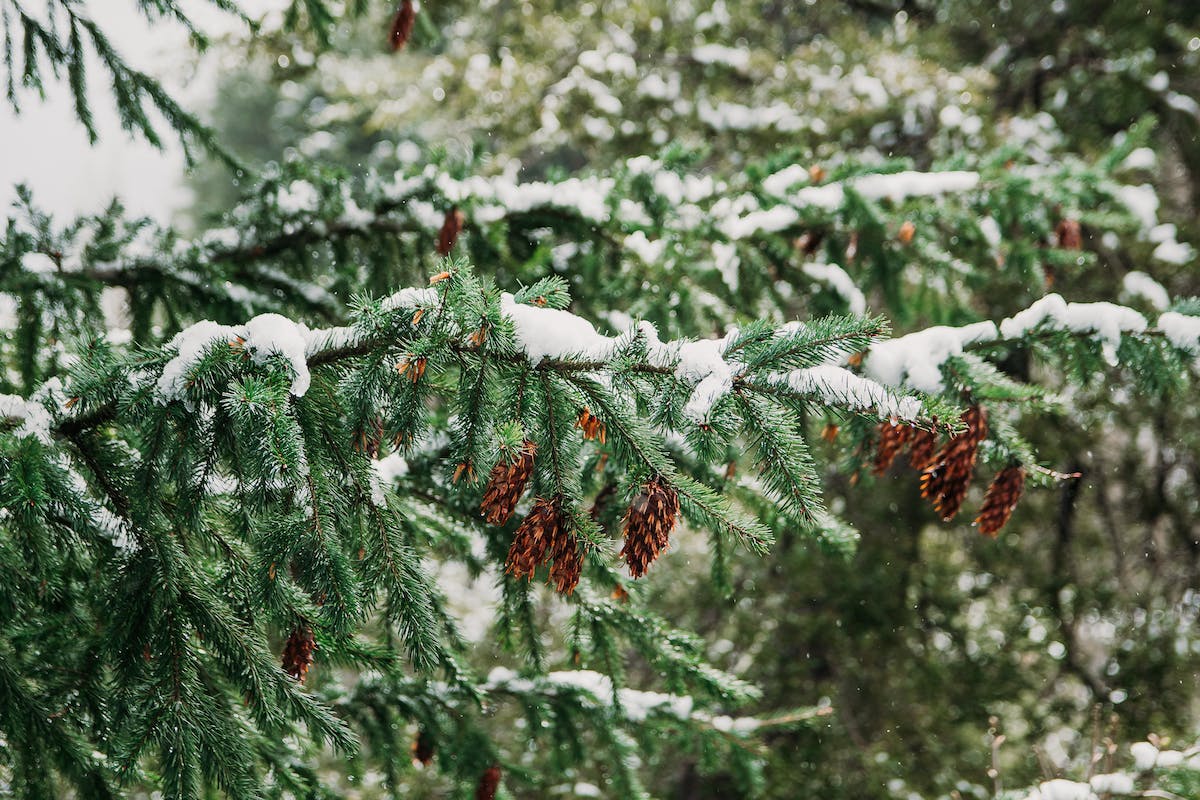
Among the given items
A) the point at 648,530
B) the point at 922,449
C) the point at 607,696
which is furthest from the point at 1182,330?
the point at 607,696

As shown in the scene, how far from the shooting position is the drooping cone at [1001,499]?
1.61 meters

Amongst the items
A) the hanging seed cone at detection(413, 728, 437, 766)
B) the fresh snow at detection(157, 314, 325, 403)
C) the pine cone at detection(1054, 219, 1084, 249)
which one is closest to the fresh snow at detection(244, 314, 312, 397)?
the fresh snow at detection(157, 314, 325, 403)

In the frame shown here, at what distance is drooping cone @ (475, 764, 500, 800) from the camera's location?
2.58 metres

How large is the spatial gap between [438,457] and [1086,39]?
6.95 metres

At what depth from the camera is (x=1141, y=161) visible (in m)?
4.18

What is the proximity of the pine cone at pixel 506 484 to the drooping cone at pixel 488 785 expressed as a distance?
5.75ft

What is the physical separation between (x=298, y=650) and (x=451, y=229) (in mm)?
1706

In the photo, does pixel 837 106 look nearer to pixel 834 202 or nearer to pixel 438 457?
pixel 834 202

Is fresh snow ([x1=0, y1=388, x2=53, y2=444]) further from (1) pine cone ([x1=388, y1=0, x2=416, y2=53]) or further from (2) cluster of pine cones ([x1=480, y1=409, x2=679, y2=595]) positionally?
(1) pine cone ([x1=388, y1=0, x2=416, y2=53])

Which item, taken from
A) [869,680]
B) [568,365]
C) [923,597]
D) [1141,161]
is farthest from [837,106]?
[568,365]

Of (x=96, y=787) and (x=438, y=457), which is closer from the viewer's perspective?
(x=96, y=787)

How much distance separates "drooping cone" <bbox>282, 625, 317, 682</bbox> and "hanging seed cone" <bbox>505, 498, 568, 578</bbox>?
18.7 inches

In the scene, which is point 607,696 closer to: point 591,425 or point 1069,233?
point 591,425

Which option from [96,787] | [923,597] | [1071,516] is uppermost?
[1071,516]
